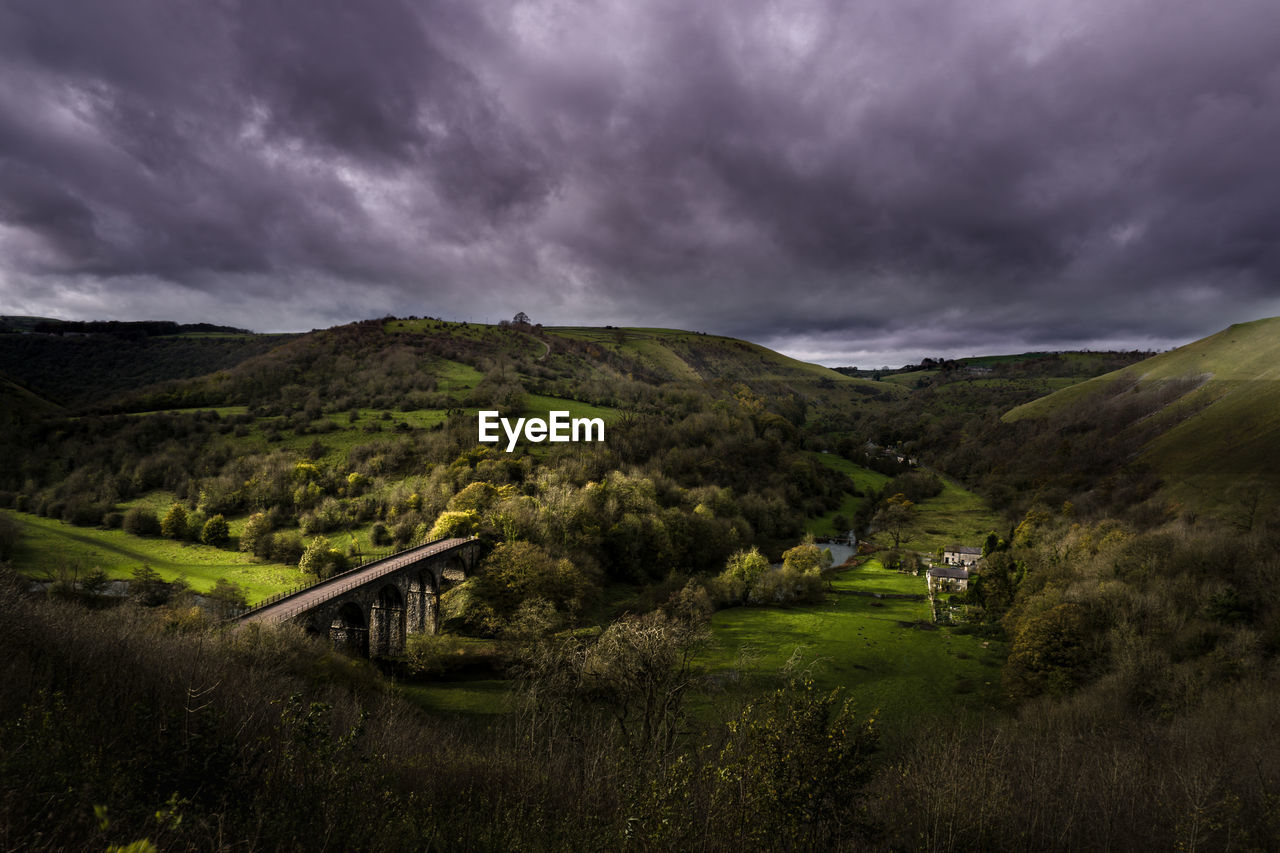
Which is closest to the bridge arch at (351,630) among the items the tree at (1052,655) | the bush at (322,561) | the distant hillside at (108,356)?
the bush at (322,561)

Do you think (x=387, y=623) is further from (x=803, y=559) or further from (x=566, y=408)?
(x=566, y=408)

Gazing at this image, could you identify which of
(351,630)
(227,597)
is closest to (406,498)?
(227,597)

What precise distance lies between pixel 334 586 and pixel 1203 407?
119 meters

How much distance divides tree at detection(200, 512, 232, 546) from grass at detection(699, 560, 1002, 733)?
164ft

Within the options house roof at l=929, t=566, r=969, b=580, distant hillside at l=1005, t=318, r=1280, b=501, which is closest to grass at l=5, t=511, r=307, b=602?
house roof at l=929, t=566, r=969, b=580

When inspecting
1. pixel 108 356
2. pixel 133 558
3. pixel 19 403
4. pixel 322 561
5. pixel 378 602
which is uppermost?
pixel 108 356

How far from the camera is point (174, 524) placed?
51.5 m

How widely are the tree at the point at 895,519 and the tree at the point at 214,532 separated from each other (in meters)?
89.6

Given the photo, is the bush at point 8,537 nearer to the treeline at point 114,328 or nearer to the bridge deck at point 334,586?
the bridge deck at point 334,586

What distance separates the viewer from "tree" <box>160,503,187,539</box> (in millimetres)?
51406

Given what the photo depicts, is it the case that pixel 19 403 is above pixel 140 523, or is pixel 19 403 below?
above

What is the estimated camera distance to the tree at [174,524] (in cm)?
5141

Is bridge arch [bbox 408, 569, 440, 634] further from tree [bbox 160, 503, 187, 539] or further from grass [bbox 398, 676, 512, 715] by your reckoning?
tree [bbox 160, 503, 187, 539]

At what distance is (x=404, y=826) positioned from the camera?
384 inches
